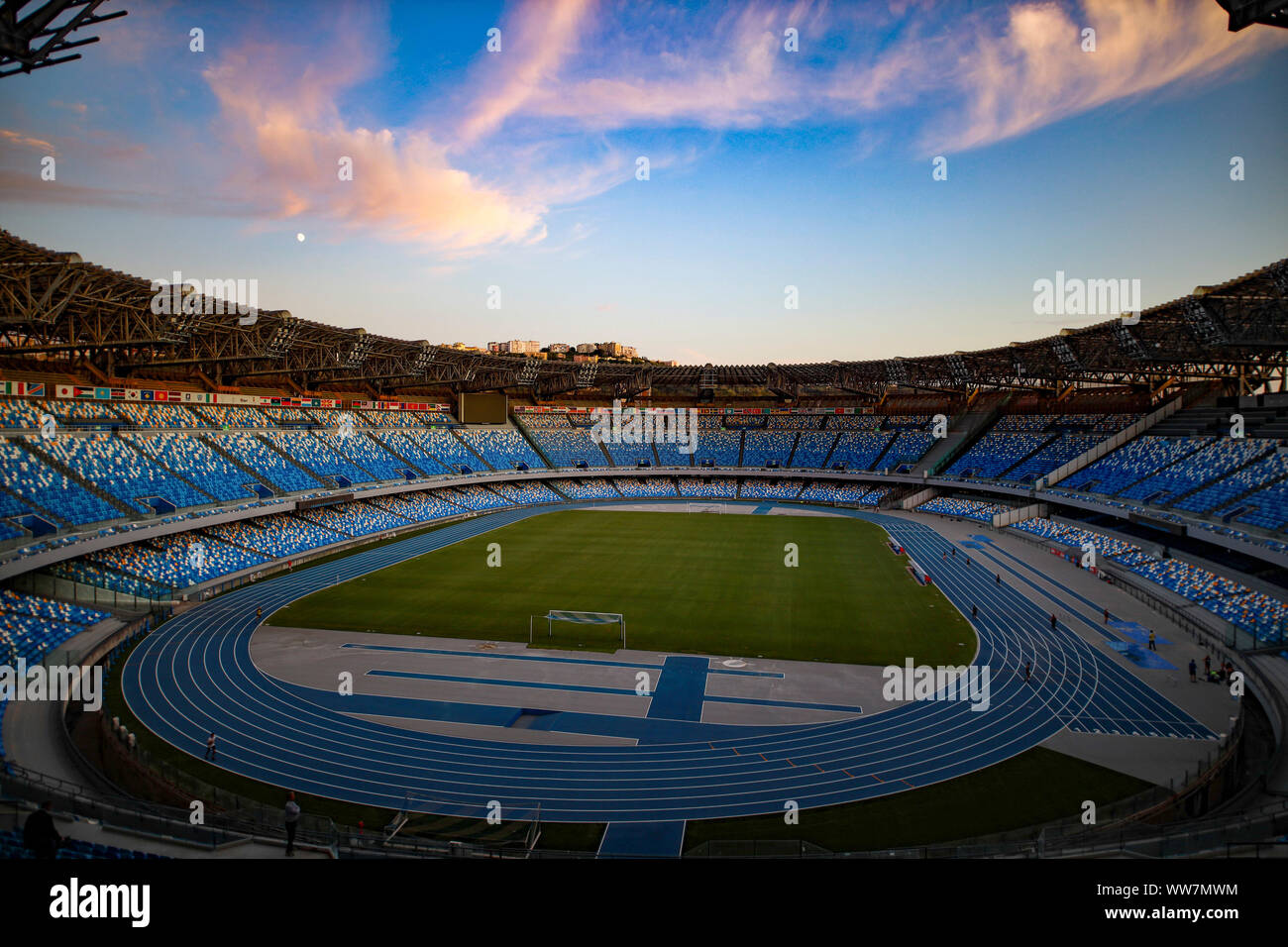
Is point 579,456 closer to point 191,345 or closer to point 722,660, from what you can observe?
point 191,345

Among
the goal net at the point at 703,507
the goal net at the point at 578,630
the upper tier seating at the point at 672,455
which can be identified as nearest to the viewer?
the goal net at the point at 578,630

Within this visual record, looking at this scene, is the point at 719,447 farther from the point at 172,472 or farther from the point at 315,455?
the point at 172,472

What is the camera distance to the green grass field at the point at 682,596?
82.8 ft

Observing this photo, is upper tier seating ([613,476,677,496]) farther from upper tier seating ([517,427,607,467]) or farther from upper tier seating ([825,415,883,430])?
upper tier seating ([825,415,883,430])

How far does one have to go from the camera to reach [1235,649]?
22.1 m

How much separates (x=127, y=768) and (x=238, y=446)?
31745 mm

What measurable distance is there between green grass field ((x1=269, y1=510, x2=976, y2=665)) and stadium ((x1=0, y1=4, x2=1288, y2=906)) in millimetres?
283

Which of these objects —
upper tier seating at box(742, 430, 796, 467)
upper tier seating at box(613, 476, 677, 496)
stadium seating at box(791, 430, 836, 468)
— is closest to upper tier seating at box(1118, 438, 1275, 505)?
stadium seating at box(791, 430, 836, 468)

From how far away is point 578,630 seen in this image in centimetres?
2645

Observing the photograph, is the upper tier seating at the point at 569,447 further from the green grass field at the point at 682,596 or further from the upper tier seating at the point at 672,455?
the green grass field at the point at 682,596

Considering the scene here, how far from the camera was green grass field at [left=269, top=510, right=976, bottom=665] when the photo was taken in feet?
82.8

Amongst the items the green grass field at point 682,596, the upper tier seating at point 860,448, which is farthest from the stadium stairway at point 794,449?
the green grass field at point 682,596

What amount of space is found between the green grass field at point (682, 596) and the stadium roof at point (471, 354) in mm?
14248

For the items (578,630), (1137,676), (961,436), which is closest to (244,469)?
(578,630)
